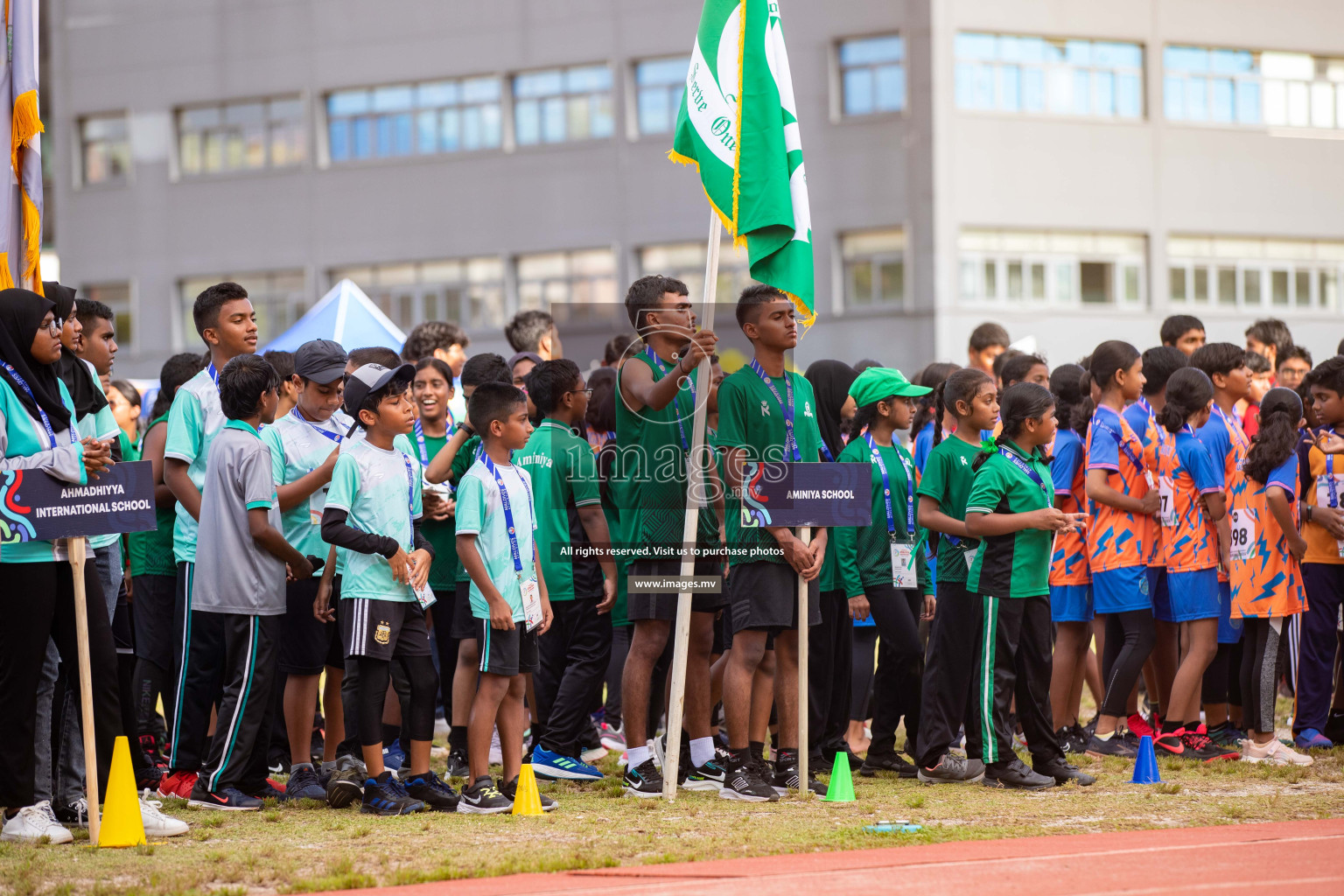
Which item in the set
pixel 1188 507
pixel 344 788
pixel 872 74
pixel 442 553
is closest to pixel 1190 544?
pixel 1188 507

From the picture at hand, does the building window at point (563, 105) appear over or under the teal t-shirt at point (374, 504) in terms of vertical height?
over

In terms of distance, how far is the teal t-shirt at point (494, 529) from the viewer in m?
6.94

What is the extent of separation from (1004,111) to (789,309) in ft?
82.1

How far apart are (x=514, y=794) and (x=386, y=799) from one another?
0.58m

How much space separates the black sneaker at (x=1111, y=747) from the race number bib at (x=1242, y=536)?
1.19 meters

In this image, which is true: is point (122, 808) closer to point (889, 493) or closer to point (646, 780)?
point (646, 780)

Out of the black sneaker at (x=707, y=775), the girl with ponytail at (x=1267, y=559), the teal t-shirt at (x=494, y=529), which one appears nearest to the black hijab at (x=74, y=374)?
the teal t-shirt at (x=494, y=529)

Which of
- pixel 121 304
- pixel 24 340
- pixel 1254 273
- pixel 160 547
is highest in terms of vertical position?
pixel 121 304

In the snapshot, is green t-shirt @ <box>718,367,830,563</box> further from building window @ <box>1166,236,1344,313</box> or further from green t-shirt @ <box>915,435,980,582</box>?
building window @ <box>1166,236,1344,313</box>

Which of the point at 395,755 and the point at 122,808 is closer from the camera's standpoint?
the point at 122,808

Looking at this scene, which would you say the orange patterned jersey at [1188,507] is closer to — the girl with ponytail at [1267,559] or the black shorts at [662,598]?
the girl with ponytail at [1267,559]

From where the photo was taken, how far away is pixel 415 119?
115 feet

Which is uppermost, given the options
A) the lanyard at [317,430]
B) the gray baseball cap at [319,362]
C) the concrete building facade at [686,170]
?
the concrete building facade at [686,170]

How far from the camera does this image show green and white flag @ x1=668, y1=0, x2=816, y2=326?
749 centimetres
